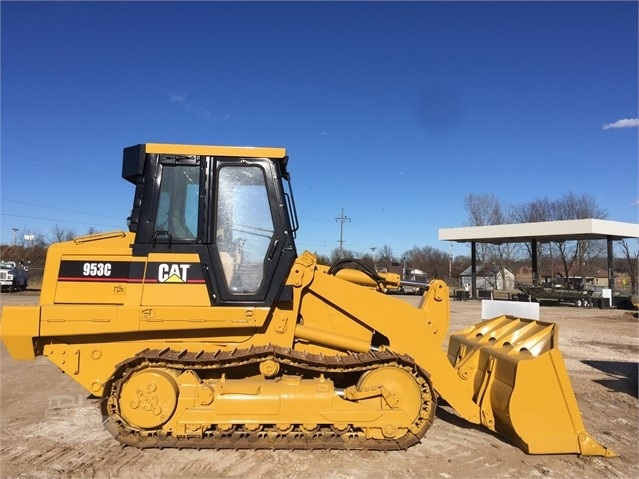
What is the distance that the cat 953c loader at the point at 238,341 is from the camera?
14.7ft

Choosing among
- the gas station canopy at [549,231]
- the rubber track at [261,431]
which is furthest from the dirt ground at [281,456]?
the gas station canopy at [549,231]

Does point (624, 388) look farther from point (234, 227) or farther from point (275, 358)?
point (234, 227)

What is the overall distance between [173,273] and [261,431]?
1.85 metres

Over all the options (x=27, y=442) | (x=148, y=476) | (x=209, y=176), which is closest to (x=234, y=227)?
(x=209, y=176)

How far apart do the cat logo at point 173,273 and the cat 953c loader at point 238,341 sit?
0.04 feet

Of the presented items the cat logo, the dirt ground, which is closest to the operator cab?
the cat logo

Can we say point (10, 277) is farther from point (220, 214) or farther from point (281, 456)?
point (281, 456)

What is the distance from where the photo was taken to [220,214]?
4.81 m

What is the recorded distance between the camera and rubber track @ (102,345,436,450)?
14.6 ft

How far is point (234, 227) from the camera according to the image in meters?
4.81

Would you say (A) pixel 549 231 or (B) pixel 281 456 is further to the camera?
(A) pixel 549 231

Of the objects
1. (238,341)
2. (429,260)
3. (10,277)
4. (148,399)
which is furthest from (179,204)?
(429,260)

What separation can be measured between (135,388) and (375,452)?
8.27 feet

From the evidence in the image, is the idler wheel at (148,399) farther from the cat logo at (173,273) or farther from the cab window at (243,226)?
the cab window at (243,226)
